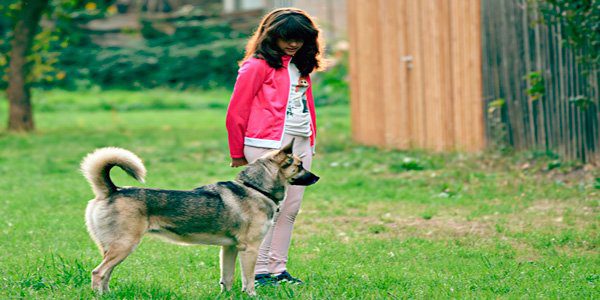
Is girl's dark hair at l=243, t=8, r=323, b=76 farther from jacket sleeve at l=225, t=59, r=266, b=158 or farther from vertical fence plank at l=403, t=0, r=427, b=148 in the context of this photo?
vertical fence plank at l=403, t=0, r=427, b=148

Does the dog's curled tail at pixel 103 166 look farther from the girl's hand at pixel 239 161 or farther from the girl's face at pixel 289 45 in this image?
the girl's face at pixel 289 45

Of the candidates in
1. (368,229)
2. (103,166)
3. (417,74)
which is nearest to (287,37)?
(103,166)

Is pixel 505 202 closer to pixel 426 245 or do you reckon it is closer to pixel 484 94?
pixel 426 245

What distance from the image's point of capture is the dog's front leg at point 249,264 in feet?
19.6

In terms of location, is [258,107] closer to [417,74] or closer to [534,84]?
[534,84]

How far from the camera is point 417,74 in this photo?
13.9 meters

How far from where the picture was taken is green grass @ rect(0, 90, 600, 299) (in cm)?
621

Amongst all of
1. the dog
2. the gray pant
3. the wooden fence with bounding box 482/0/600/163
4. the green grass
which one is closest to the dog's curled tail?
the dog

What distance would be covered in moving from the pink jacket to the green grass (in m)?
1.01

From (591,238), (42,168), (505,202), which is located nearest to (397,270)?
(591,238)

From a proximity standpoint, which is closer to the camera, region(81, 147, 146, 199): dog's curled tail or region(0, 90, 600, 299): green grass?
region(81, 147, 146, 199): dog's curled tail

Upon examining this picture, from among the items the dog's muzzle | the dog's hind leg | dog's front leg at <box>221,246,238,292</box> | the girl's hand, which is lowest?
dog's front leg at <box>221,246,238,292</box>

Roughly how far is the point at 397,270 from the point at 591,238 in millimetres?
1948

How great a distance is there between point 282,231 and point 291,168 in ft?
1.89
